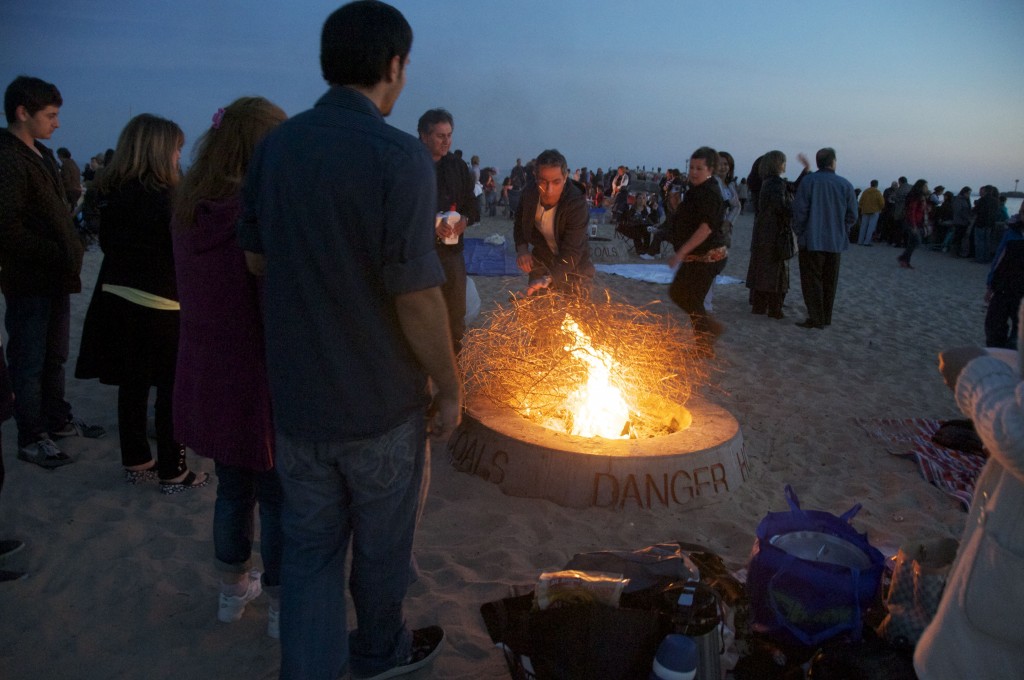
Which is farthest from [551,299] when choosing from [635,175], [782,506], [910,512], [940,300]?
[635,175]

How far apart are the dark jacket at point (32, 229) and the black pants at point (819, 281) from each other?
7.24 m

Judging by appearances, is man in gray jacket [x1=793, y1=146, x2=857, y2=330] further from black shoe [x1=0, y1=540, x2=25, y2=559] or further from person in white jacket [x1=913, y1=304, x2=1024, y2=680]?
black shoe [x1=0, y1=540, x2=25, y2=559]

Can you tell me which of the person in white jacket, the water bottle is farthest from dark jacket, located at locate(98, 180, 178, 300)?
the person in white jacket

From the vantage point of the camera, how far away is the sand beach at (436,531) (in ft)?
8.34

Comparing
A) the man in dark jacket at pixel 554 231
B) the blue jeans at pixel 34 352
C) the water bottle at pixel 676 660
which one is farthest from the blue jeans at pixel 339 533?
the man in dark jacket at pixel 554 231

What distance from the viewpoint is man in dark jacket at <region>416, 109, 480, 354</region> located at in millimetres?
4788

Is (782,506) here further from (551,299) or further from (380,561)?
(380,561)

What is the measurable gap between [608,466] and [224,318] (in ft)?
6.81

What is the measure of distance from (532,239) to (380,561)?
3.44 meters

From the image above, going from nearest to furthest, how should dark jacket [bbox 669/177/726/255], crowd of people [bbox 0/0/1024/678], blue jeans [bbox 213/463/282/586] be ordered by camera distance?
1. crowd of people [bbox 0/0/1024/678]
2. blue jeans [bbox 213/463/282/586]
3. dark jacket [bbox 669/177/726/255]

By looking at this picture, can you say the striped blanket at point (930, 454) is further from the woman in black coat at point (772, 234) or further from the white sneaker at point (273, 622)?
the white sneaker at point (273, 622)

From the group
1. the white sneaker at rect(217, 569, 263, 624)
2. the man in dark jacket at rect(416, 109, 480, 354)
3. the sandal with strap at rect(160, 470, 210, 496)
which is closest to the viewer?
the white sneaker at rect(217, 569, 263, 624)

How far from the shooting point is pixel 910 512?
381 cm

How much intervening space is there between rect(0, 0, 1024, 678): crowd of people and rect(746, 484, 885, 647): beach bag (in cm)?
118
